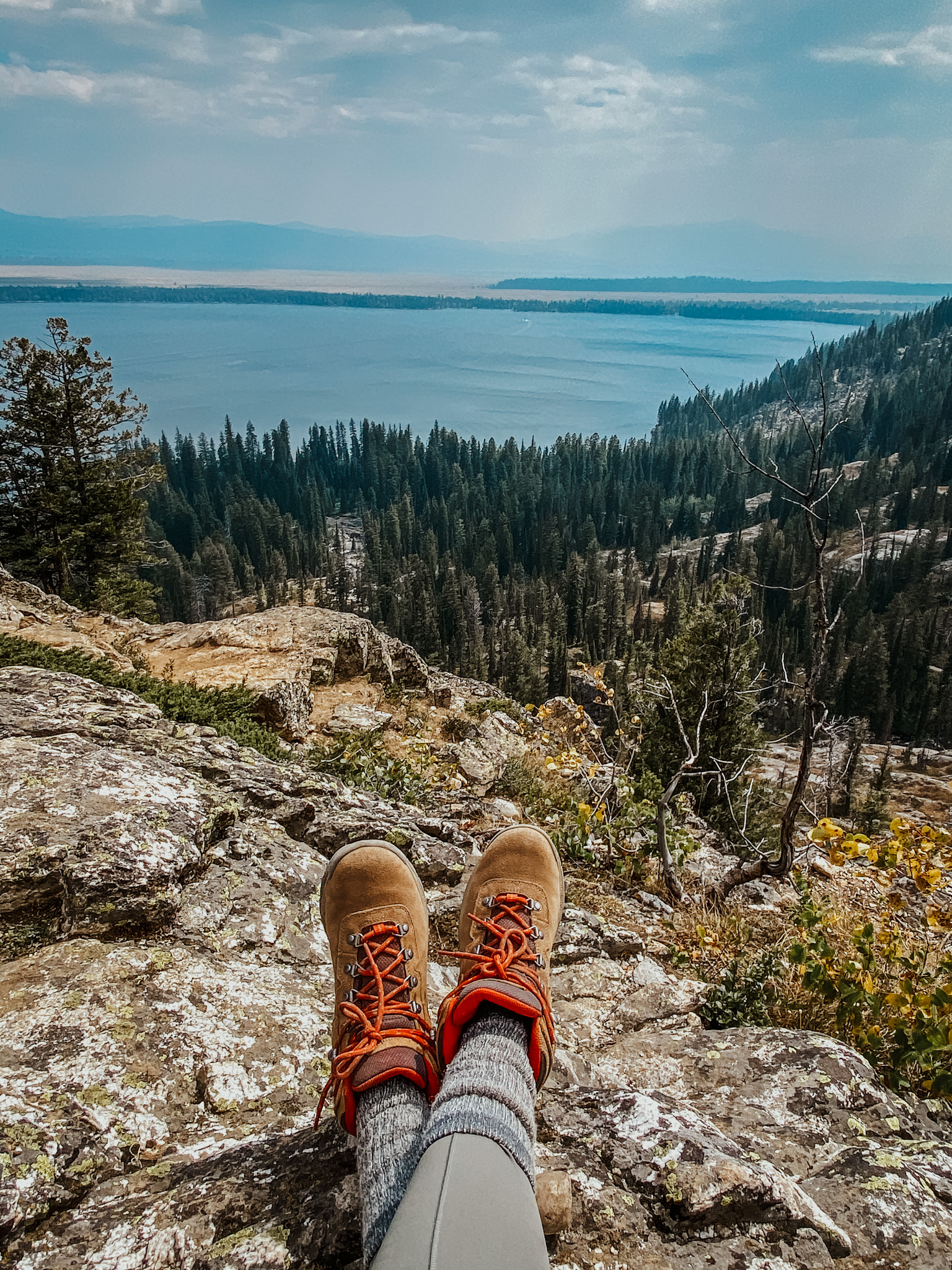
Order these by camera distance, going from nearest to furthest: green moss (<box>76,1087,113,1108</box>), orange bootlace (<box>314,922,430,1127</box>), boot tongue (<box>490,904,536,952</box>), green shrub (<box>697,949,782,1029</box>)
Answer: green moss (<box>76,1087,113,1108</box>)
orange bootlace (<box>314,922,430,1127</box>)
boot tongue (<box>490,904,536,952</box>)
green shrub (<box>697,949,782,1029</box>)

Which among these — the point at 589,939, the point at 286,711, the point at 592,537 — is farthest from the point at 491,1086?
the point at 592,537

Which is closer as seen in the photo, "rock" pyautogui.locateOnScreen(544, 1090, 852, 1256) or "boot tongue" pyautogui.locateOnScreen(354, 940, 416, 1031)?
"rock" pyautogui.locateOnScreen(544, 1090, 852, 1256)

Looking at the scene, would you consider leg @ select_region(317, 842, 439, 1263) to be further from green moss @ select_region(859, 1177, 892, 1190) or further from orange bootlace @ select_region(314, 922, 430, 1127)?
green moss @ select_region(859, 1177, 892, 1190)

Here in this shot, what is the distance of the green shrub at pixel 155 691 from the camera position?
7418 millimetres

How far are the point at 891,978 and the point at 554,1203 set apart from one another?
9.94 ft

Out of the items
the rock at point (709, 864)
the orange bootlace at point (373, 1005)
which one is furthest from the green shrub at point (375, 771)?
the orange bootlace at point (373, 1005)

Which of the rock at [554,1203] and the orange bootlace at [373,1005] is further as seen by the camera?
the orange bootlace at [373,1005]

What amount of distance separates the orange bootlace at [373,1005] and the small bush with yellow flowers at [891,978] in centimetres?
205

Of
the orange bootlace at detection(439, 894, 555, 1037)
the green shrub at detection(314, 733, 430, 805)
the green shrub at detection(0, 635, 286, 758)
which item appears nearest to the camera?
the orange bootlace at detection(439, 894, 555, 1037)

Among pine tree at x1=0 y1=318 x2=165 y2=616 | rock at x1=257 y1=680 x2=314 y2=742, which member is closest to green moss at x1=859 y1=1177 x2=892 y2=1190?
rock at x1=257 y1=680 x2=314 y2=742

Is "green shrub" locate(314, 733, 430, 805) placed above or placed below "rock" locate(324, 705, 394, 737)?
above

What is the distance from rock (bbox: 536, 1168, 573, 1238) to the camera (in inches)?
82.4

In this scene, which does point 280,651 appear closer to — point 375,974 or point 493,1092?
point 375,974

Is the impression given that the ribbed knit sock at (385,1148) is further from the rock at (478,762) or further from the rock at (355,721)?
the rock at (355,721)
